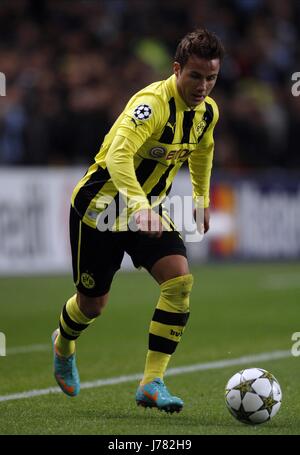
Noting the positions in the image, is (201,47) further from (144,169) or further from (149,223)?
(149,223)

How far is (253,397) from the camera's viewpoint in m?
5.54

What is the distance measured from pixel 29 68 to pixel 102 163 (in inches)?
434

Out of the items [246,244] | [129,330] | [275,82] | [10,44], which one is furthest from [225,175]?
[129,330]

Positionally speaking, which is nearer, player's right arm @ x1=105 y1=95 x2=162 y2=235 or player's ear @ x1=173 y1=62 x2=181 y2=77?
player's right arm @ x1=105 y1=95 x2=162 y2=235

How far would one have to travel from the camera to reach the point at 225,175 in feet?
56.2

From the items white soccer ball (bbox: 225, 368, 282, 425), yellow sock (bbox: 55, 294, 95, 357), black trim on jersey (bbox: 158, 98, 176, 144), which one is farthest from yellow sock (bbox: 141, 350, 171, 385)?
black trim on jersey (bbox: 158, 98, 176, 144)

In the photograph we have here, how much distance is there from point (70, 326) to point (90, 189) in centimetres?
90

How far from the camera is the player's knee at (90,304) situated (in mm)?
6303

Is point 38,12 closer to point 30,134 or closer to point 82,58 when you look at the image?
point 82,58

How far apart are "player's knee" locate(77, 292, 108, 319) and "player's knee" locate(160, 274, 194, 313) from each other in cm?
50

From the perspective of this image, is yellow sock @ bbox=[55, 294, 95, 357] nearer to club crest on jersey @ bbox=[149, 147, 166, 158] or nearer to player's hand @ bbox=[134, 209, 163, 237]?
club crest on jersey @ bbox=[149, 147, 166, 158]

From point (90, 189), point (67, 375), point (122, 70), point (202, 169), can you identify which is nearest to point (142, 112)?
point (90, 189)

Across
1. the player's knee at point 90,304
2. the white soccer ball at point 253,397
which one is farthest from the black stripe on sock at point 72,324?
the white soccer ball at point 253,397

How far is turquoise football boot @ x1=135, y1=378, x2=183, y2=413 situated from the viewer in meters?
5.65
